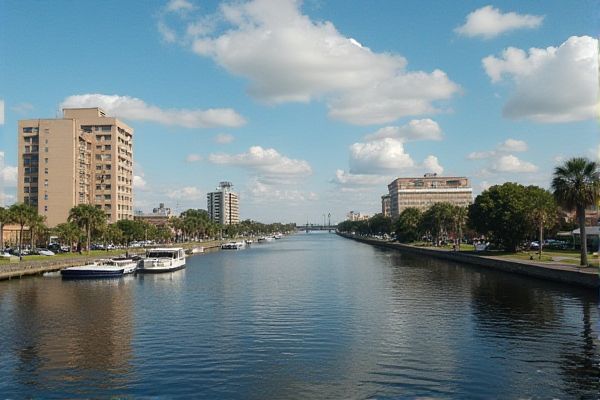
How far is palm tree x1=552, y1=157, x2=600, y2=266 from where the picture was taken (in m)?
73.4

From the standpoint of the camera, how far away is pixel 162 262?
348 ft

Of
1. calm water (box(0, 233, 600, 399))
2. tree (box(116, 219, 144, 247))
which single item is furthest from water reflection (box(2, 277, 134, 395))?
tree (box(116, 219, 144, 247))

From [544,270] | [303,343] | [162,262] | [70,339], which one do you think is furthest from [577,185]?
[162,262]

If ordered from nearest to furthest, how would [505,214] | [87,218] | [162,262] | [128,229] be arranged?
[162,262] < [505,214] < [87,218] < [128,229]

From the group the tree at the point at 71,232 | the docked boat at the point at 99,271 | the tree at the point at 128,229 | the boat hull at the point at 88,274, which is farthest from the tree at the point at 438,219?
the boat hull at the point at 88,274

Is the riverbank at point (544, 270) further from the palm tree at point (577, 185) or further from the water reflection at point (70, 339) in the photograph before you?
the water reflection at point (70, 339)

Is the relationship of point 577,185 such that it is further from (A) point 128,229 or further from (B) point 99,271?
(A) point 128,229

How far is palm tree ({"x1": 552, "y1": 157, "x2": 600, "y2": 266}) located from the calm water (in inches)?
526

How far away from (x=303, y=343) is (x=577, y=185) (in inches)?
2125

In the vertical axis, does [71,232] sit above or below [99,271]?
above

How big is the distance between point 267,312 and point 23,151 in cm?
17318

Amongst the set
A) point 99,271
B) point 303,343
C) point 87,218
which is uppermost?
point 87,218

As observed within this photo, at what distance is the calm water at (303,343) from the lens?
93.7 feet

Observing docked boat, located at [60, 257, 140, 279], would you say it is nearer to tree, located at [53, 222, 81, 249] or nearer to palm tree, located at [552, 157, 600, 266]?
tree, located at [53, 222, 81, 249]
